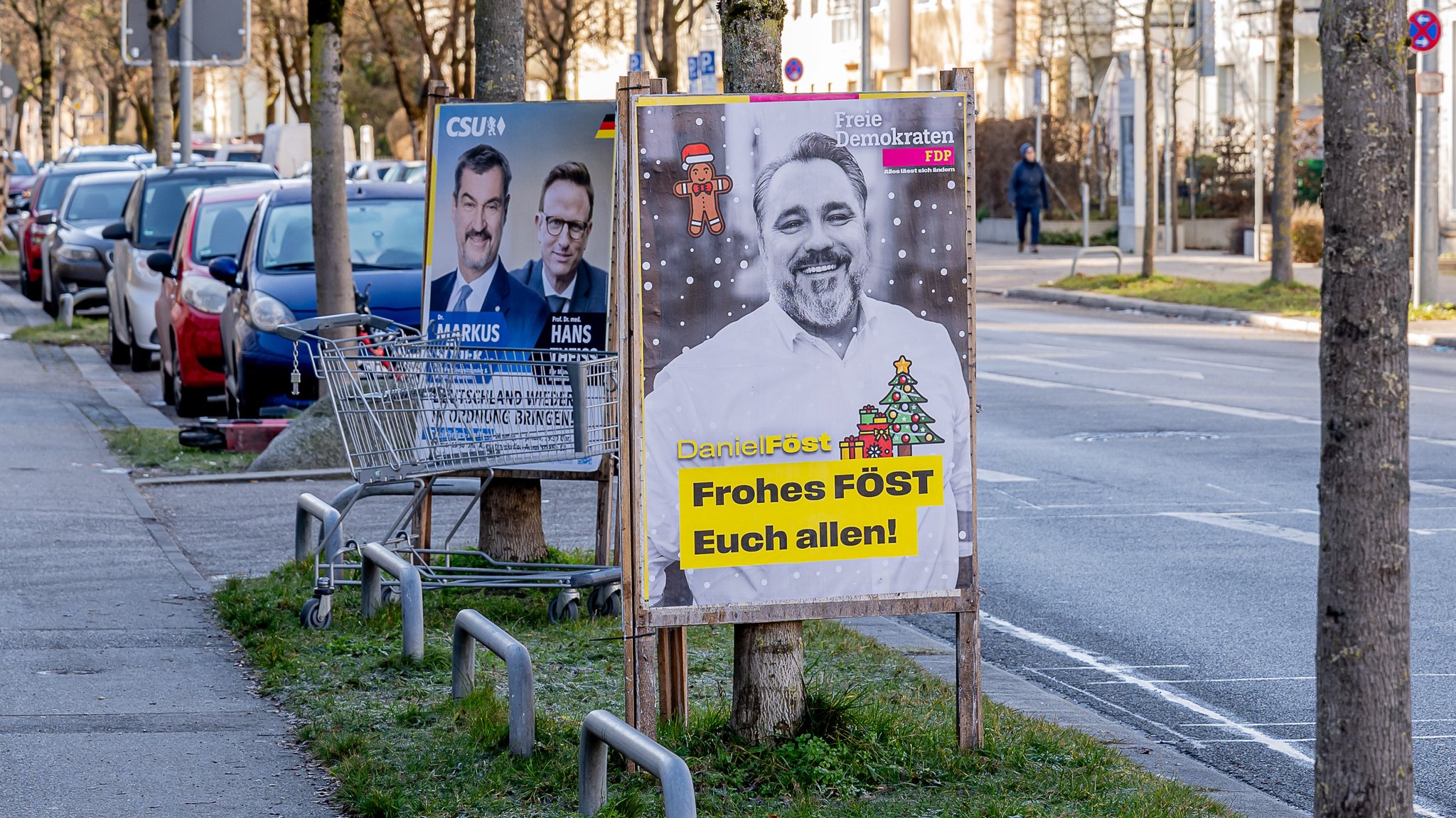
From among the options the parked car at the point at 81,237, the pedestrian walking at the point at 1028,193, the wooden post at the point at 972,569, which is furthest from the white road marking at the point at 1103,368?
the pedestrian walking at the point at 1028,193

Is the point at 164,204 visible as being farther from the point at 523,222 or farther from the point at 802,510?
the point at 802,510

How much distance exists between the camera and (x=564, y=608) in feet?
25.0

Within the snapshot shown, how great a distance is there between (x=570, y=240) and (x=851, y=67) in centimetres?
5336

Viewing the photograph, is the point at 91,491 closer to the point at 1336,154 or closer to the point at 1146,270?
the point at 1336,154

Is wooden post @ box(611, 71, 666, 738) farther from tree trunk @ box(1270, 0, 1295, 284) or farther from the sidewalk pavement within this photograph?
tree trunk @ box(1270, 0, 1295, 284)

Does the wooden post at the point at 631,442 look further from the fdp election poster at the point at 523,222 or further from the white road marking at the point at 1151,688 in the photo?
the fdp election poster at the point at 523,222

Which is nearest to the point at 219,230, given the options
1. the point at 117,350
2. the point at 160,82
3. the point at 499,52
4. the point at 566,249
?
the point at 117,350

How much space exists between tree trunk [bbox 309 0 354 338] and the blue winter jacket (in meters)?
26.8

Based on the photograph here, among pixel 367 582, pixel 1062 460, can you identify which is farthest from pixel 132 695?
pixel 1062 460

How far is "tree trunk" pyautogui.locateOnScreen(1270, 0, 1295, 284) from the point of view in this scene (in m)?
26.0

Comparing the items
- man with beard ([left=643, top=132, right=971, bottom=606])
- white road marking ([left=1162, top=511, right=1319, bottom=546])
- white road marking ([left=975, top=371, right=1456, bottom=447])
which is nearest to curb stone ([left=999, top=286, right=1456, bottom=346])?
white road marking ([left=975, top=371, right=1456, bottom=447])

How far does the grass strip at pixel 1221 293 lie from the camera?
24.6 m

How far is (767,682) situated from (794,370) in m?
0.87

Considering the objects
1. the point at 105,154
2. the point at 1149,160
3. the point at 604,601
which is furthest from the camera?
the point at 105,154
